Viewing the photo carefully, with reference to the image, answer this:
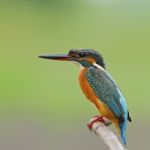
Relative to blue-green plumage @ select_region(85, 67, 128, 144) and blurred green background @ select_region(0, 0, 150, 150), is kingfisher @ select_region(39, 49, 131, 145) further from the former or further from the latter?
A: blurred green background @ select_region(0, 0, 150, 150)

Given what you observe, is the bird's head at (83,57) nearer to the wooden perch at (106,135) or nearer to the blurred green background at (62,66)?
the wooden perch at (106,135)

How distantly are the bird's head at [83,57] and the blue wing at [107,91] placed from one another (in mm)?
17

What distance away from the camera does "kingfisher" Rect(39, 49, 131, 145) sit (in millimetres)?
1491

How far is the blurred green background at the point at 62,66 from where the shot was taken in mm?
4906

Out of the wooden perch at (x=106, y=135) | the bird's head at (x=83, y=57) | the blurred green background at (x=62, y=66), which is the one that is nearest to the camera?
the wooden perch at (x=106, y=135)

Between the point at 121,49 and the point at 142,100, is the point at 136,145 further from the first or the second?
the point at 121,49

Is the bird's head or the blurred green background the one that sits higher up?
the blurred green background

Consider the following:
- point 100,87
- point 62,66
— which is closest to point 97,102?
point 100,87

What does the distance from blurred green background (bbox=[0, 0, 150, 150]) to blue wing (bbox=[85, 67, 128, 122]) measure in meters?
2.93

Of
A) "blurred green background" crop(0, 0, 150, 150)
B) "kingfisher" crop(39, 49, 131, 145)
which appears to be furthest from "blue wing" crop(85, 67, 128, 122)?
"blurred green background" crop(0, 0, 150, 150)

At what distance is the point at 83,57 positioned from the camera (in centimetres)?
Result: 154

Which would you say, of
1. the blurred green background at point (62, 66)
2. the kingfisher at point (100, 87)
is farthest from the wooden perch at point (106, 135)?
the blurred green background at point (62, 66)

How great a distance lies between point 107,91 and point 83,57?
0.07 metres

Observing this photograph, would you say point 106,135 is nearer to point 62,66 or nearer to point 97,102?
point 97,102
